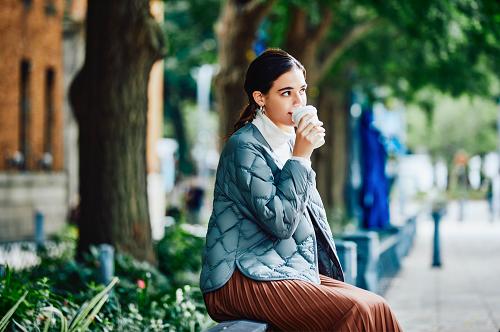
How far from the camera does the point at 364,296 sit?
4.39m

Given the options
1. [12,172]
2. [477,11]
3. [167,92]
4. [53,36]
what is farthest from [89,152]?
[167,92]

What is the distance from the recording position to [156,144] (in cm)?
3859

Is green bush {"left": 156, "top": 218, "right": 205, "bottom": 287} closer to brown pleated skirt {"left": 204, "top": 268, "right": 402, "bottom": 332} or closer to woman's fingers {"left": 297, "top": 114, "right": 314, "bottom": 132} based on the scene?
brown pleated skirt {"left": 204, "top": 268, "right": 402, "bottom": 332}

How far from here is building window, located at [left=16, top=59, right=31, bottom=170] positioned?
1181 inches

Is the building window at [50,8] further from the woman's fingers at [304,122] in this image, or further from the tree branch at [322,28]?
the woman's fingers at [304,122]

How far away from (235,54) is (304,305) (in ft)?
42.8

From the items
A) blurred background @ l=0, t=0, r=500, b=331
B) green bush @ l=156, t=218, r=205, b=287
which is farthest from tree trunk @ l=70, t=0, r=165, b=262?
green bush @ l=156, t=218, r=205, b=287

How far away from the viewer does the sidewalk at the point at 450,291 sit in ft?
32.8

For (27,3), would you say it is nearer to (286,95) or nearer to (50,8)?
(50,8)

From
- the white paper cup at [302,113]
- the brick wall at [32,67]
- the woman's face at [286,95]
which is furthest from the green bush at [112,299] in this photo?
the brick wall at [32,67]

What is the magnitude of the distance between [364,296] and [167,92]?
49.3 meters

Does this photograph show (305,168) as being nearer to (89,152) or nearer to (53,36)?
(89,152)

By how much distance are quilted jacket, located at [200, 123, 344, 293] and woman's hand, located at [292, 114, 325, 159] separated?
6 cm

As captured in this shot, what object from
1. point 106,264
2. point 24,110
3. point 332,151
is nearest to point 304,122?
point 106,264
